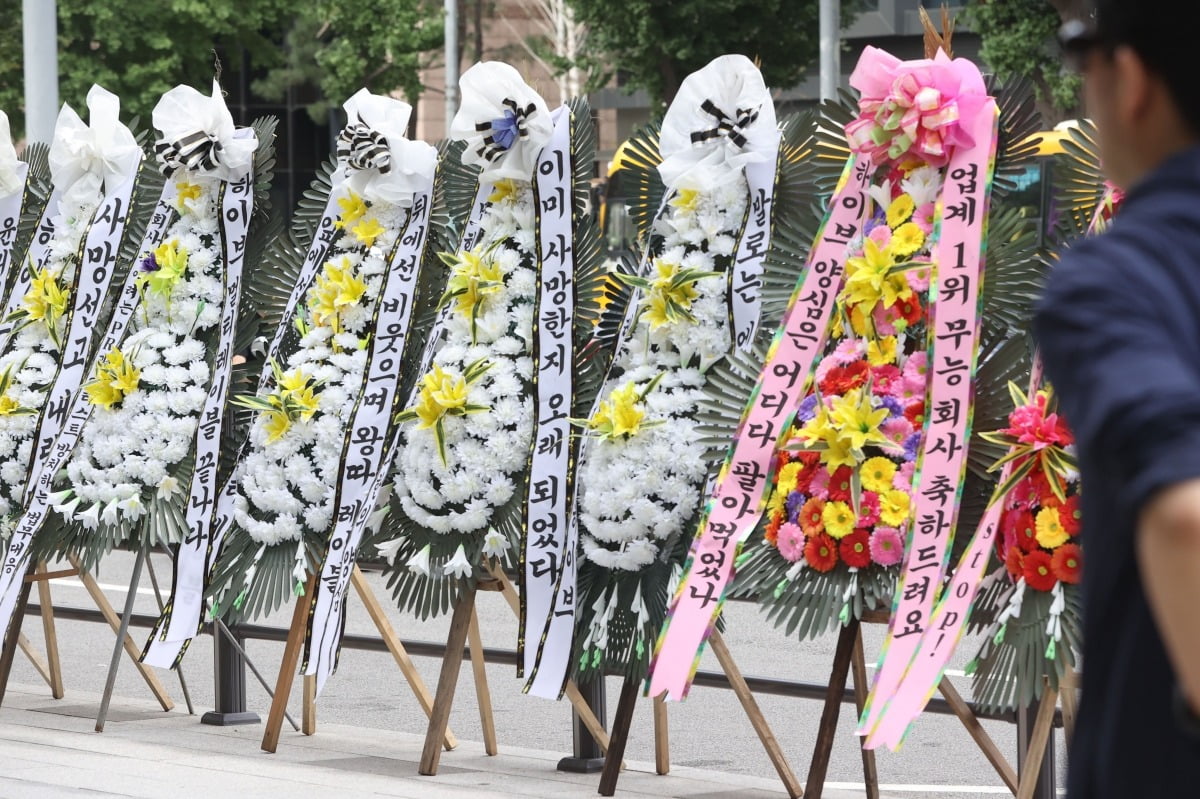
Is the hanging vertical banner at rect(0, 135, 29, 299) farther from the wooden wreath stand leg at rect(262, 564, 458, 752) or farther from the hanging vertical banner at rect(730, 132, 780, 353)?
the hanging vertical banner at rect(730, 132, 780, 353)

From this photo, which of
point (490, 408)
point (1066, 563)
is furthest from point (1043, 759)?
point (490, 408)

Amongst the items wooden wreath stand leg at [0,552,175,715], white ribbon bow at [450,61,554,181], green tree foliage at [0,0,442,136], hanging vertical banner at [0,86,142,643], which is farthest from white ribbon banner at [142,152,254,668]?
green tree foliage at [0,0,442,136]

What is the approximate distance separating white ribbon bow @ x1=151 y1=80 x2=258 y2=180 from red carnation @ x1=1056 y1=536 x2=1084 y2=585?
320 cm

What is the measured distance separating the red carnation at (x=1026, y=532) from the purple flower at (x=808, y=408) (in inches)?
25.2

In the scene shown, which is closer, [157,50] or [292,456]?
[292,456]

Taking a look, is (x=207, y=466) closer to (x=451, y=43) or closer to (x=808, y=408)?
(x=808, y=408)

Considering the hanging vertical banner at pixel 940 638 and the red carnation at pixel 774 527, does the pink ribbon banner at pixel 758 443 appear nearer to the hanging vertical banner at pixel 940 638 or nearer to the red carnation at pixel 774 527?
the red carnation at pixel 774 527

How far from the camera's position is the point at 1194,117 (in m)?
1.35

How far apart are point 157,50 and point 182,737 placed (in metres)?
24.3

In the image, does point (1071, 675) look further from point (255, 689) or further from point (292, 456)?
point (255, 689)

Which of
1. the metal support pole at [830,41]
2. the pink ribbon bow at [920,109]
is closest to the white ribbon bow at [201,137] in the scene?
the pink ribbon bow at [920,109]

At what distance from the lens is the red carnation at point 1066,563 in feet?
14.2

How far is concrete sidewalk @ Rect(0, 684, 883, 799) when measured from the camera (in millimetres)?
4996

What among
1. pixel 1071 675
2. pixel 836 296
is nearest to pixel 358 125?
pixel 836 296
